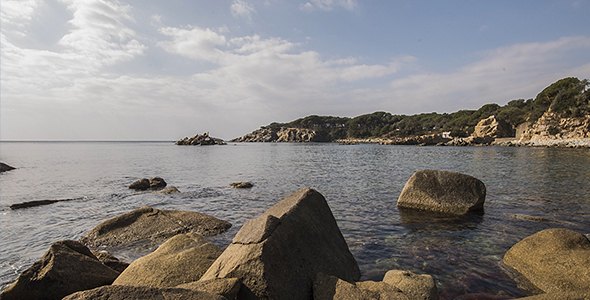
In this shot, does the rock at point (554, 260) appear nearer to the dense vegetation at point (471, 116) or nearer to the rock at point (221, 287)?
the rock at point (221, 287)

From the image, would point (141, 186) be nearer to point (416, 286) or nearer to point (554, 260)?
point (416, 286)

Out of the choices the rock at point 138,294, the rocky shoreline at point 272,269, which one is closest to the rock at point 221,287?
the rocky shoreline at point 272,269

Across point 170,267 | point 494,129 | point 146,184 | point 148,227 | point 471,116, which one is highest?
point 471,116

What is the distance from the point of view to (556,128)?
68.2 meters

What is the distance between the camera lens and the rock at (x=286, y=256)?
3906 millimetres

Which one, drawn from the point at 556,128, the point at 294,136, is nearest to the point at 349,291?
the point at 556,128

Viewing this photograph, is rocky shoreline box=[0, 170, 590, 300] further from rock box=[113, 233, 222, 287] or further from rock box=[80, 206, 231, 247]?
rock box=[80, 206, 231, 247]

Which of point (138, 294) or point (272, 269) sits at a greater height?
point (138, 294)

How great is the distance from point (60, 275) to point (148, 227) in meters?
4.35

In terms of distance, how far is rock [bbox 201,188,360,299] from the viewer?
154 inches

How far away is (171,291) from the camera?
10.6 feet

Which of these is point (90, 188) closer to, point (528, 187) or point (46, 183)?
point (46, 183)

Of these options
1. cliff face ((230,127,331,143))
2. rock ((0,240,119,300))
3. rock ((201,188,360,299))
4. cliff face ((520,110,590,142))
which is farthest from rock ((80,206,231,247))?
cliff face ((230,127,331,143))

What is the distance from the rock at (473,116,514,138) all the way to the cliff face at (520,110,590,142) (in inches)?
454
